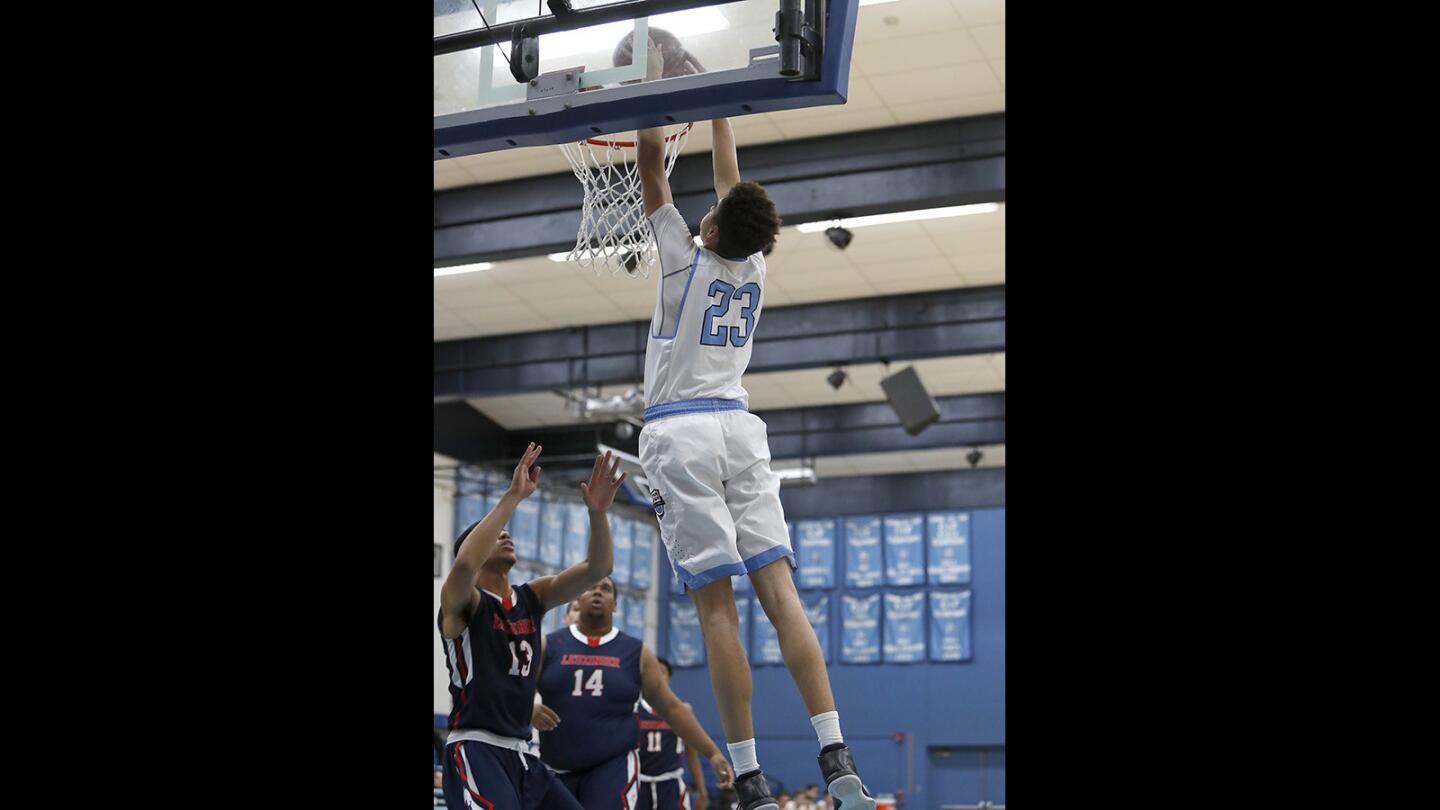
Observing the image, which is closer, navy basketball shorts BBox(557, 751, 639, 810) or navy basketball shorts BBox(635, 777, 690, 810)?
navy basketball shorts BBox(557, 751, 639, 810)

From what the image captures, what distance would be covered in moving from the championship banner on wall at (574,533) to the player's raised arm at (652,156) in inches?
809

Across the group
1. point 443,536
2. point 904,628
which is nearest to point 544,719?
point 443,536

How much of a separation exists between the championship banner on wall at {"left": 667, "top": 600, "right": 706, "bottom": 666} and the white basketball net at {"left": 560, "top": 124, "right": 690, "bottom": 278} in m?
22.2

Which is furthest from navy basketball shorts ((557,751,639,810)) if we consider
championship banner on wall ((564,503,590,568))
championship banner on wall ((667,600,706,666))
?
championship banner on wall ((667,600,706,666))

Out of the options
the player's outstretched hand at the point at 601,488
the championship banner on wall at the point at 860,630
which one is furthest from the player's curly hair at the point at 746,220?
the championship banner on wall at the point at 860,630

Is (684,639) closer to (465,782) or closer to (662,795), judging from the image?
(662,795)

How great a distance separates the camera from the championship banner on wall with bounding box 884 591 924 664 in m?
26.5

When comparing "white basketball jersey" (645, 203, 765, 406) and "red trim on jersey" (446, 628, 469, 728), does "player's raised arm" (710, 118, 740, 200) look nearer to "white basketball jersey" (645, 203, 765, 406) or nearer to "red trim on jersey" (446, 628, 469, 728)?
"white basketball jersey" (645, 203, 765, 406)

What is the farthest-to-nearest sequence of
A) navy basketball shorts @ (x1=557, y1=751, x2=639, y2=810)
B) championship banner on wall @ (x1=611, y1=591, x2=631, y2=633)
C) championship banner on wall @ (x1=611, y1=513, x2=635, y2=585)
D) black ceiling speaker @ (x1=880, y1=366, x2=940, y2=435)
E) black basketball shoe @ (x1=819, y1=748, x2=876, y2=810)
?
1. championship banner on wall @ (x1=611, y1=513, x2=635, y2=585)
2. championship banner on wall @ (x1=611, y1=591, x2=631, y2=633)
3. black ceiling speaker @ (x1=880, y1=366, x2=940, y2=435)
4. navy basketball shorts @ (x1=557, y1=751, x2=639, y2=810)
5. black basketball shoe @ (x1=819, y1=748, x2=876, y2=810)

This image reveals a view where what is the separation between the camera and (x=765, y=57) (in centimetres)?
468

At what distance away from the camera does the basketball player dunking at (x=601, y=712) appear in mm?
7574
